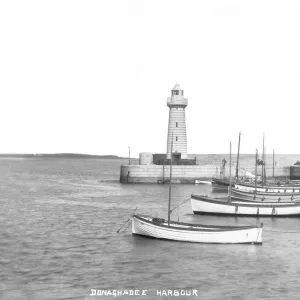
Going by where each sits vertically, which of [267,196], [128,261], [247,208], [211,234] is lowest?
[128,261]

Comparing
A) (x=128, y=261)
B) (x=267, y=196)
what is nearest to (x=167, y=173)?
(x=267, y=196)

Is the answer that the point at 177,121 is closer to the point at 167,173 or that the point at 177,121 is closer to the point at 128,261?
the point at 167,173

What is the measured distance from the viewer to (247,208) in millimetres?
46969

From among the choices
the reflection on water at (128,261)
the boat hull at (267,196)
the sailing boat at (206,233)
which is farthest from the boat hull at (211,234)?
the boat hull at (267,196)

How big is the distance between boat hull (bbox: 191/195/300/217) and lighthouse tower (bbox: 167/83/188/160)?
3233 centimetres

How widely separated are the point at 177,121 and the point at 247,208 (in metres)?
34.8

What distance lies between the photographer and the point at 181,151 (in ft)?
265

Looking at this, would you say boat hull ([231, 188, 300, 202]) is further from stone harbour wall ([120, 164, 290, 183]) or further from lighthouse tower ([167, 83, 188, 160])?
stone harbour wall ([120, 164, 290, 183])

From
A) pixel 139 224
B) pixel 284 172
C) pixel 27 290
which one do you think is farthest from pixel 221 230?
pixel 284 172

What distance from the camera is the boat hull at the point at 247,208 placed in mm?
46897

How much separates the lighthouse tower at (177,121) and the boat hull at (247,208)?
32330 millimetres

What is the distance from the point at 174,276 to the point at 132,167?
5687 centimetres

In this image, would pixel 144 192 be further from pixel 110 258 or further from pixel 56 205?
pixel 110 258

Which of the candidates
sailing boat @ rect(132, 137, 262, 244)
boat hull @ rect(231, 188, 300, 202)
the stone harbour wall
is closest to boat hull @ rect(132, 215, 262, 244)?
sailing boat @ rect(132, 137, 262, 244)
